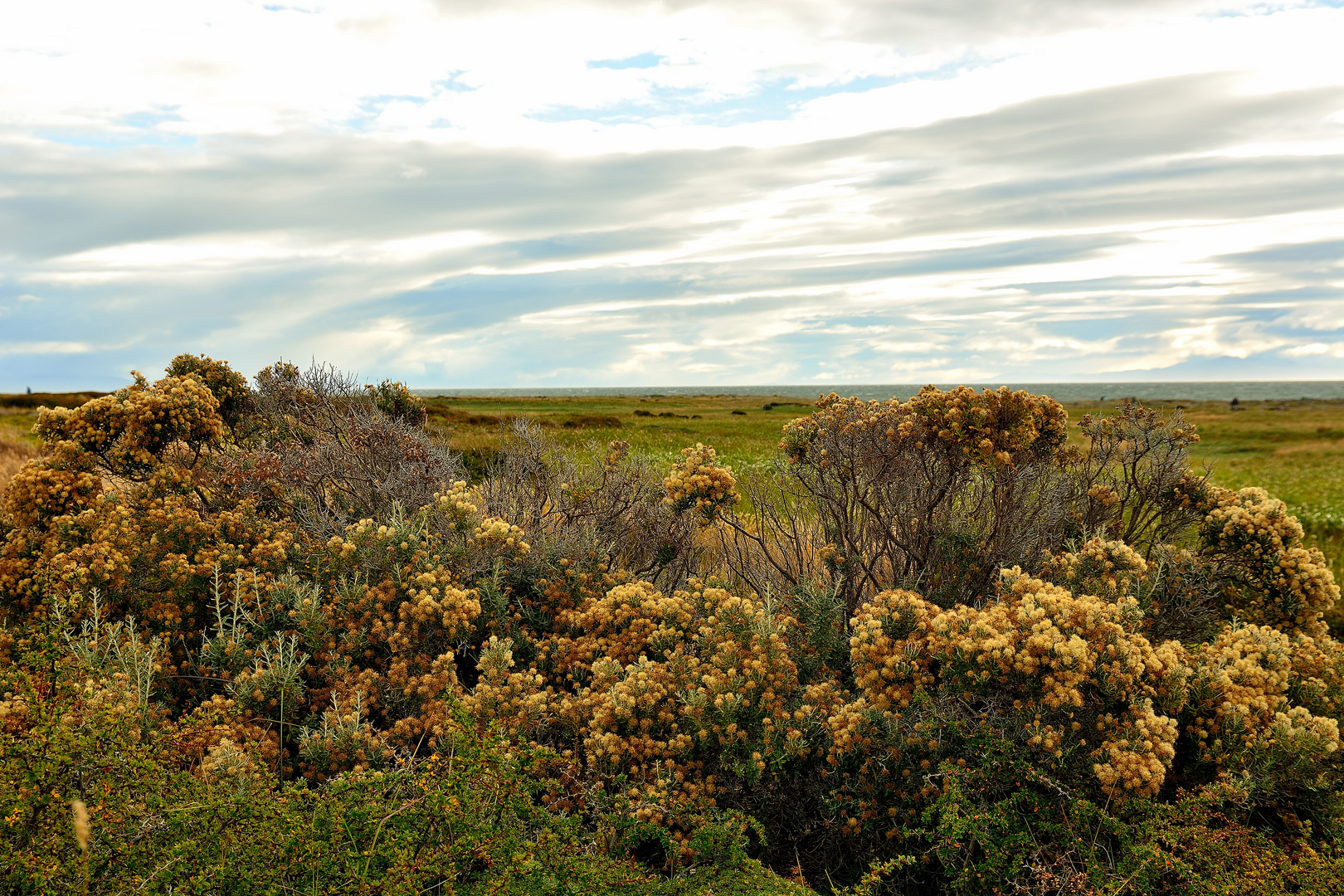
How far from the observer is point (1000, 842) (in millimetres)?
3660

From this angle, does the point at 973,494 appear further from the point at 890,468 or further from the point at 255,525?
the point at 255,525

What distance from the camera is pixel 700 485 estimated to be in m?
6.27

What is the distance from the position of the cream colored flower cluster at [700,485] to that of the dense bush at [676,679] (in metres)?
0.04

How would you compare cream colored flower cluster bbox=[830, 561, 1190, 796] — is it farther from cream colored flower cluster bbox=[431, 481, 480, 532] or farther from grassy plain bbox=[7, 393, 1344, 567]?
grassy plain bbox=[7, 393, 1344, 567]

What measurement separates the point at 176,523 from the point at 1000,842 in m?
6.28

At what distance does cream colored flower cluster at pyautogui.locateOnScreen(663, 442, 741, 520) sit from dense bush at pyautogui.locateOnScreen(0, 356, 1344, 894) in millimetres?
38

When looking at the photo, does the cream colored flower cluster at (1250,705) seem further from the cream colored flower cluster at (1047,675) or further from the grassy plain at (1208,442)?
the grassy plain at (1208,442)

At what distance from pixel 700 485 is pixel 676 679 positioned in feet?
6.83

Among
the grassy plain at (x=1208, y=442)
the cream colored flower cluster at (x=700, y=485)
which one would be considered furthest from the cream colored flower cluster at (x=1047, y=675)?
the grassy plain at (x=1208, y=442)

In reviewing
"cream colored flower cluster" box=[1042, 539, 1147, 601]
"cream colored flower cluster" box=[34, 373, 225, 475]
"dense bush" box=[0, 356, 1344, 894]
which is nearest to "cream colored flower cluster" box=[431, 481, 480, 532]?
"dense bush" box=[0, 356, 1344, 894]

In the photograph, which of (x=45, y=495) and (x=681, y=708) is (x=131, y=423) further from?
(x=681, y=708)

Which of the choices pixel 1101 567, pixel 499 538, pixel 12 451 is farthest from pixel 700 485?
pixel 12 451

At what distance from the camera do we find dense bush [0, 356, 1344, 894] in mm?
3184

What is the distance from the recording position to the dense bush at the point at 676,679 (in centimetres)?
318
